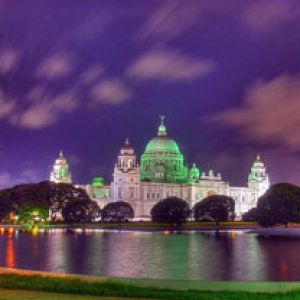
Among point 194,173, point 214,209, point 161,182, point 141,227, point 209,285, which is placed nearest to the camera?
point 209,285

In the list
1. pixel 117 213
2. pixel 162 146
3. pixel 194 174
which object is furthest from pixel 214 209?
pixel 194 174

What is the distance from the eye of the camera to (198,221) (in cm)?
12850

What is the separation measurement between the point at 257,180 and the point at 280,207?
8729 centimetres

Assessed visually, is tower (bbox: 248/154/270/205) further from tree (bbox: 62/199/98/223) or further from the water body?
the water body

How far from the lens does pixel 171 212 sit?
118312 mm

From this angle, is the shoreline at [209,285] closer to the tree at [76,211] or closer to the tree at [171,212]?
the tree at [171,212]

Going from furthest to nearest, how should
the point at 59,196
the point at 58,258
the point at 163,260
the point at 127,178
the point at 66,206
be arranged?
the point at 127,178
the point at 59,196
the point at 66,206
the point at 58,258
the point at 163,260

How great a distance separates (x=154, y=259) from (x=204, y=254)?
6.10m

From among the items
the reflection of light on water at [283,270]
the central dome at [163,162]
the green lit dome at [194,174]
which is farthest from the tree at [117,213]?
the reflection of light on water at [283,270]

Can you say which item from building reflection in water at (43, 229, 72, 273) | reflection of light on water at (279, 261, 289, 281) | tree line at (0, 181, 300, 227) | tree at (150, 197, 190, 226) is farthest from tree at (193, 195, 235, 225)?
reflection of light on water at (279, 261, 289, 281)

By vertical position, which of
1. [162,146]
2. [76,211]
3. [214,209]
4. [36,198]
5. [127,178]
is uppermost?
[162,146]

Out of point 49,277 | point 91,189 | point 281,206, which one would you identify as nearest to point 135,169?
point 91,189

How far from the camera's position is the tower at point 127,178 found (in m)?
160

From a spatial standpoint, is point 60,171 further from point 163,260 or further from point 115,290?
point 115,290
